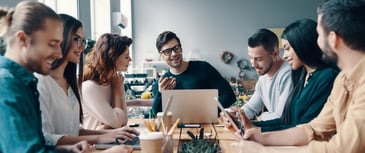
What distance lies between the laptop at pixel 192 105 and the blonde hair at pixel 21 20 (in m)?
1.03

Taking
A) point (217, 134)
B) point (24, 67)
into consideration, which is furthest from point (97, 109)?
point (24, 67)

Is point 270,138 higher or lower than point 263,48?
lower

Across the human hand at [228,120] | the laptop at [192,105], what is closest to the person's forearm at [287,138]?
the human hand at [228,120]

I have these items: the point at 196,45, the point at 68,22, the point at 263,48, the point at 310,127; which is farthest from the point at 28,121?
the point at 196,45

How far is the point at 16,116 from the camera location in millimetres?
1010

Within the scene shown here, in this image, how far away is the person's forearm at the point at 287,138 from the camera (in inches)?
64.3

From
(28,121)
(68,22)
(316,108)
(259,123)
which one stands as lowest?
(259,123)

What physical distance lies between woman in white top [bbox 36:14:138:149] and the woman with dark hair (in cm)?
81

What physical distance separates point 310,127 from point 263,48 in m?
0.90

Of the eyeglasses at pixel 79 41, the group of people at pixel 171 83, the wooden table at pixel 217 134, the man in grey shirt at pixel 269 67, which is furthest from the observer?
the man in grey shirt at pixel 269 67

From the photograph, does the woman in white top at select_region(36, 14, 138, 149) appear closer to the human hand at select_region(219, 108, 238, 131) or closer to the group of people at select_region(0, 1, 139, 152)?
the group of people at select_region(0, 1, 139, 152)

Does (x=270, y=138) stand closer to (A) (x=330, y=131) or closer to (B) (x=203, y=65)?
(A) (x=330, y=131)

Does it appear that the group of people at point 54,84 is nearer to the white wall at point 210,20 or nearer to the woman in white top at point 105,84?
the woman in white top at point 105,84

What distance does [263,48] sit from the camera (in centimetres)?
243
